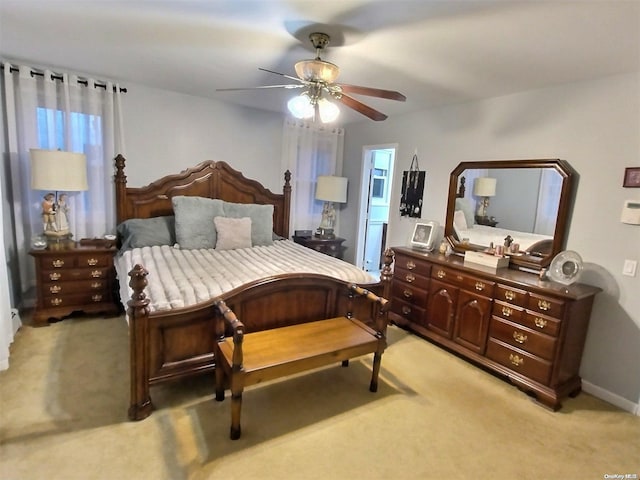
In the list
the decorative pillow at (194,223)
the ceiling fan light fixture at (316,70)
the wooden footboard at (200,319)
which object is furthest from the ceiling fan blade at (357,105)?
the decorative pillow at (194,223)

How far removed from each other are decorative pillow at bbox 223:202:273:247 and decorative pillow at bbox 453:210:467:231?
201 centimetres

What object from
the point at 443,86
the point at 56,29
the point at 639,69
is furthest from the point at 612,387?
the point at 56,29

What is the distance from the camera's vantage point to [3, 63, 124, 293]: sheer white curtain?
10.0 feet

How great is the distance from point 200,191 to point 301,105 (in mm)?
2215

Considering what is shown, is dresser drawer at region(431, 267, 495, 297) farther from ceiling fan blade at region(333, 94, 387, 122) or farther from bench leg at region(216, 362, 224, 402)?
bench leg at region(216, 362, 224, 402)

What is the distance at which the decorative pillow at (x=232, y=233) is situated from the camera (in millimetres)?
3428

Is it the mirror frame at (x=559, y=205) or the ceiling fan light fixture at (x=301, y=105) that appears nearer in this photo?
the ceiling fan light fixture at (x=301, y=105)

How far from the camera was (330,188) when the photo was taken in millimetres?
4551

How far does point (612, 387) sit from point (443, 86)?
8.85 ft

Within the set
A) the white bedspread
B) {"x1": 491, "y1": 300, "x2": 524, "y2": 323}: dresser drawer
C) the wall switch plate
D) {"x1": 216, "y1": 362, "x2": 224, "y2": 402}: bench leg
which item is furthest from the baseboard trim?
{"x1": 216, "y1": 362, "x2": 224, "y2": 402}: bench leg

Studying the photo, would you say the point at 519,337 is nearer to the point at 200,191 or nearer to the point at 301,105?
the point at 301,105

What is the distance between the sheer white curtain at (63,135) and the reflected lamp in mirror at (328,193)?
2.36 metres

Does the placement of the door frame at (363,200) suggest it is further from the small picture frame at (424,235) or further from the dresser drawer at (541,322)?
the dresser drawer at (541,322)

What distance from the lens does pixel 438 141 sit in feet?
12.2
